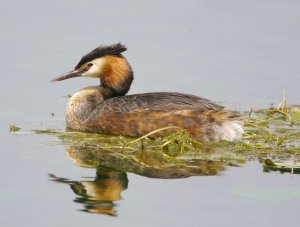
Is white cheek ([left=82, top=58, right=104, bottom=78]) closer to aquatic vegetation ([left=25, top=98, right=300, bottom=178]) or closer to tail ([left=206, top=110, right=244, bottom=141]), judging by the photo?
aquatic vegetation ([left=25, top=98, right=300, bottom=178])

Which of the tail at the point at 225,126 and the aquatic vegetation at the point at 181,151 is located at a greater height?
the tail at the point at 225,126

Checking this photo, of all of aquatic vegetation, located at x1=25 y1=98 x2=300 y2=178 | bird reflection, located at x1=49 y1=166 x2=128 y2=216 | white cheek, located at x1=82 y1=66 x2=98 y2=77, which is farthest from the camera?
white cheek, located at x1=82 y1=66 x2=98 y2=77

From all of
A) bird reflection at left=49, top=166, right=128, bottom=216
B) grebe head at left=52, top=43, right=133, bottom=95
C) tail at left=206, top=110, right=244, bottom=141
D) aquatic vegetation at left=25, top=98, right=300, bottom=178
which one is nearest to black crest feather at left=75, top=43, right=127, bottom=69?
grebe head at left=52, top=43, right=133, bottom=95

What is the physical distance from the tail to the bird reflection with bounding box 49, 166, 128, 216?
176cm

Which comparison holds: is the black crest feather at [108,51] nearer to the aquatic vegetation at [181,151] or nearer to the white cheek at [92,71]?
the white cheek at [92,71]

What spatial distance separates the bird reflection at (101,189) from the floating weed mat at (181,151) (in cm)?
25

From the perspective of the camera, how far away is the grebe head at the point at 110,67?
40.4 ft

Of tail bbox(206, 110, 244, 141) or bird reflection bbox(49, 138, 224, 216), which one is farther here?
tail bbox(206, 110, 244, 141)

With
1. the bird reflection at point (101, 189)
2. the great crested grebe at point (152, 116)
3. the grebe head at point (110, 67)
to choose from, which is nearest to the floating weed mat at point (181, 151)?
the great crested grebe at point (152, 116)

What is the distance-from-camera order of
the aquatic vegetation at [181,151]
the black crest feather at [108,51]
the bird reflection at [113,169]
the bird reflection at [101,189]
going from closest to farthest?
the bird reflection at [101,189], the bird reflection at [113,169], the aquatic vegetation at [181,151], the black crest feather at [108,51]

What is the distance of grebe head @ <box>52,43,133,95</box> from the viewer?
1233 cm

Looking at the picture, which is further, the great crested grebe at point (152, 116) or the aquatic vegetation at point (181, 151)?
the great crested grebe at point (152, 116)

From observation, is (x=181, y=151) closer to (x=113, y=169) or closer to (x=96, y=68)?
(x=113, y=169)

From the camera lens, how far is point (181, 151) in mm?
10734
